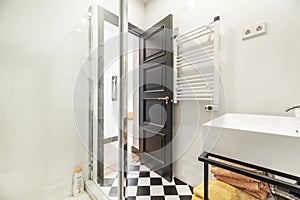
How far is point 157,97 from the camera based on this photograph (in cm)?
201

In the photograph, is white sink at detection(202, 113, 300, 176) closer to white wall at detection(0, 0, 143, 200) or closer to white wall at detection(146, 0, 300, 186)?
white wall at detection(146, 0, 300, 186)

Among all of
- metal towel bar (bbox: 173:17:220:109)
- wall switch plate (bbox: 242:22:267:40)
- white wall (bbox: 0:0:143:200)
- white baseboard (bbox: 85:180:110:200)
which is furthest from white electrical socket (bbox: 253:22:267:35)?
white baseboard (bbox: 85:180:110:200)

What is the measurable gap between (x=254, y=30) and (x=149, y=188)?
5.78 ft

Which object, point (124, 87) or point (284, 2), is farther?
point (124, 87)

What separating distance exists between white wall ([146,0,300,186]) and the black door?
13.2 inches

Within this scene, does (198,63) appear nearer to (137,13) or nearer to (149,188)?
(137,13)

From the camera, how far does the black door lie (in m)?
1.83

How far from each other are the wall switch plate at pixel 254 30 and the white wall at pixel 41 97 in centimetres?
141

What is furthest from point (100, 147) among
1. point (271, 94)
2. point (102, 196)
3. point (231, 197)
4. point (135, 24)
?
point (135, 24)

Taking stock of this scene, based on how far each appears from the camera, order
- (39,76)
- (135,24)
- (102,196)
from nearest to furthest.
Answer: (39,76), (102,196), (135,24)

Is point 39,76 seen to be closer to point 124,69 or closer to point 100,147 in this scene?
point 124,69

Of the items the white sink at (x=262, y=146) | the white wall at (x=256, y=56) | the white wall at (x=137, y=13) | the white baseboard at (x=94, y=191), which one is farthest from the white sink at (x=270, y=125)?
the white wall at (x=137, y=13)

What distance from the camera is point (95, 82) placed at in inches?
62.7

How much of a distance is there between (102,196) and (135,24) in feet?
7.03
